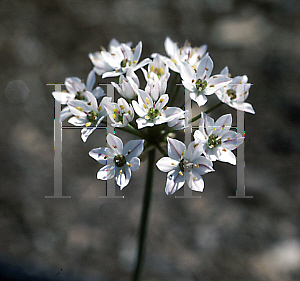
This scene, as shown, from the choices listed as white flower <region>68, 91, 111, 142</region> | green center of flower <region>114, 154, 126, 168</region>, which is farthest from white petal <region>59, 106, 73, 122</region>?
green center of flower <region>114, 154, 126, 168</region>

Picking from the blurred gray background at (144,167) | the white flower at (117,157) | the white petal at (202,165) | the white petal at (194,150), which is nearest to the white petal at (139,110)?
the white flower at (117,157)

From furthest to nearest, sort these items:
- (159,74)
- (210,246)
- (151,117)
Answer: (210,246) → (159,74) → (151,117)

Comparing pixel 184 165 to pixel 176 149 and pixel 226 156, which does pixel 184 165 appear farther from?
pixel 226 156

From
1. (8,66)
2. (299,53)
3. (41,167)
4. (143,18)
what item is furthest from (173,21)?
(41,167)

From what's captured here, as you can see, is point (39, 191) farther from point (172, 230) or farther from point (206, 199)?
point (206, 199)

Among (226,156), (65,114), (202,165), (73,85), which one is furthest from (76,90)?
(226,156)

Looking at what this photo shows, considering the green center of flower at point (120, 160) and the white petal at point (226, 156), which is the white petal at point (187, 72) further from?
the green center of flower at point (120, 160)

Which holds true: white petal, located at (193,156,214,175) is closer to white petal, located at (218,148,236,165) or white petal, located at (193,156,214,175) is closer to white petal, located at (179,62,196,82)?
white petal, located at (218,148,236,165)

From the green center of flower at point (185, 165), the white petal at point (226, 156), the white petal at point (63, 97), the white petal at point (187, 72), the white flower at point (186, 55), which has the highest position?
the white flower at point (186, 55)
